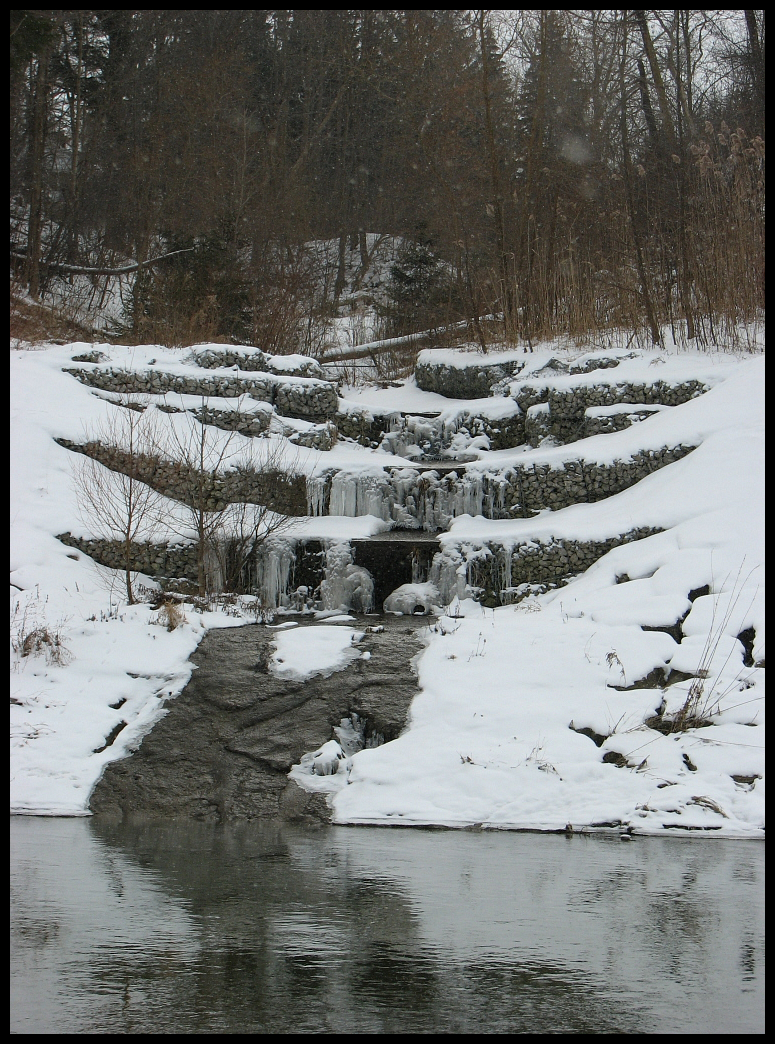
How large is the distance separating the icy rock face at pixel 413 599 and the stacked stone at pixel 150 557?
7.99ft

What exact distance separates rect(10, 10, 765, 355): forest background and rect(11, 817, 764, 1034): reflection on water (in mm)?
12331

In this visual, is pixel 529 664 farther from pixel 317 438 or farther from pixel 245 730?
pixel 317 438

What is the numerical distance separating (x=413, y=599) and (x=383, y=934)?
25.3ft

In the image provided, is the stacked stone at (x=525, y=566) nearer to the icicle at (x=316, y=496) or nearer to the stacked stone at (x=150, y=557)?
the icicle at (x=316, y=496)

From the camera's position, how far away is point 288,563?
1198cm

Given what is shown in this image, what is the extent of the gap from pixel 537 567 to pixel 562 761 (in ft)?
16.8

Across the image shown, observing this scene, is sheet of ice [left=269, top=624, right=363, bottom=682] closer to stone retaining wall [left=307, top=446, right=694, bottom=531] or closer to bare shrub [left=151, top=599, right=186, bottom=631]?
bare shrub [left=151, top=599, right=186, bottom=631]

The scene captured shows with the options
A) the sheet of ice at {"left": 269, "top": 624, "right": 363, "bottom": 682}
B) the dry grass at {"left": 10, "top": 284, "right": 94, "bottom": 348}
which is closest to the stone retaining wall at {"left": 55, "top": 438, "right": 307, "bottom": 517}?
the sheet of ice at {"left": 269, "top": 624, "right": 363, "bottom": 682}

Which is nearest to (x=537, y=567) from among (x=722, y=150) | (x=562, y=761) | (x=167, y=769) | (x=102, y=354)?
(x=562, y=761)

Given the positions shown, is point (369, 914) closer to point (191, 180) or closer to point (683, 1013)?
point (683, 1013)

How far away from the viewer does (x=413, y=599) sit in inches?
457

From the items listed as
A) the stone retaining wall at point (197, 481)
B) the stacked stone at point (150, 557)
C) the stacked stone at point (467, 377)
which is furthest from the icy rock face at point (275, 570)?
the stacked stone at point (467, 377)

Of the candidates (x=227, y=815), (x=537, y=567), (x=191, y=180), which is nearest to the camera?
(x=227, y=815)

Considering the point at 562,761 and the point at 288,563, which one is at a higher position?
the point at 288,563
